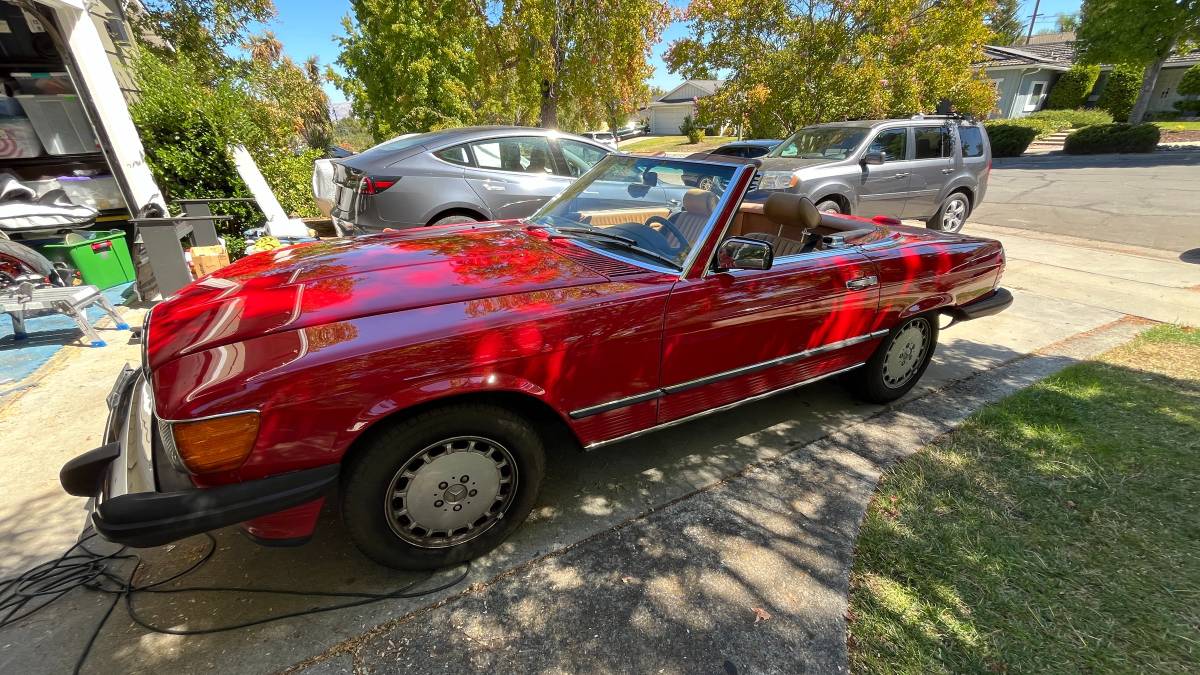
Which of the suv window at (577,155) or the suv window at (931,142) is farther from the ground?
the suv window at (577,155)

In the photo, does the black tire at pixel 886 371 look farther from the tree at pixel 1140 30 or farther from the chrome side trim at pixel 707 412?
the tree at pixel 1140 30

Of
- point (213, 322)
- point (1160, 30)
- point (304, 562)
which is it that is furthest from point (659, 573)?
point (1160, 30)

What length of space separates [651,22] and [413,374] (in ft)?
54.0

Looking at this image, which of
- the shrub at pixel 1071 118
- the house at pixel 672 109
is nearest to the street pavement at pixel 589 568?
the shrub at pixel 1071 118

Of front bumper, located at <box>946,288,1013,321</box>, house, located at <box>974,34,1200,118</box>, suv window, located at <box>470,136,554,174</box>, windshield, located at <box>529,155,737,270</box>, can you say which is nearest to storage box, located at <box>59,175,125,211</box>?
suv window, located at <box>470,136,554,174</box>

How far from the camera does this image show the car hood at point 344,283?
1.90 meters

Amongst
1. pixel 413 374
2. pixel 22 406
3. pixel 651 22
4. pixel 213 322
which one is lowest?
pixel 22 406

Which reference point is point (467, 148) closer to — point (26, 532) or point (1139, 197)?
point (26, 532)

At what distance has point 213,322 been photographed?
1936mm

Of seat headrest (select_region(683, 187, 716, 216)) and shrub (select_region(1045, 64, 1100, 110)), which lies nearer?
seat headrest (select_region(683, 187, 716, 216))

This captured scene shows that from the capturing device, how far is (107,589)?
6.83 ft

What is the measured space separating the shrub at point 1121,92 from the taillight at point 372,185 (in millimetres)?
36476

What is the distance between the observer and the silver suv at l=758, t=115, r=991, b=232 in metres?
7.47

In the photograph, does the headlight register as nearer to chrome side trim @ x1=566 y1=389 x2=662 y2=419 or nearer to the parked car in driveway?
the parked car in driveway
